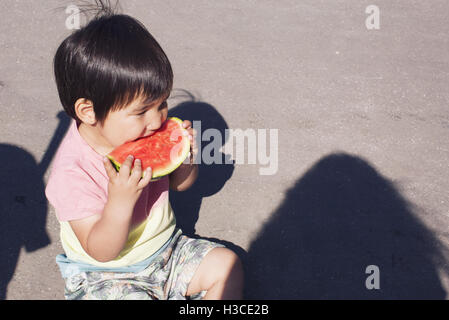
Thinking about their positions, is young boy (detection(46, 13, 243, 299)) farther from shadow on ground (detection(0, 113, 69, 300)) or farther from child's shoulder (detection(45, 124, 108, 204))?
shadow on ground (detection(0, 113, 69, 300))

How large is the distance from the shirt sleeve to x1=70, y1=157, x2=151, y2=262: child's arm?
48mm

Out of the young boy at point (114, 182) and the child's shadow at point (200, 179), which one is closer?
the young boy at point (114, 182)

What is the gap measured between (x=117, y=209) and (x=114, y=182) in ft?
0.36

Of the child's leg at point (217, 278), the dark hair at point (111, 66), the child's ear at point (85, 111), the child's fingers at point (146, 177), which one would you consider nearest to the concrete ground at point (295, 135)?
the child's leg at point (217, 278)

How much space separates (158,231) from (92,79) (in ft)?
2.64

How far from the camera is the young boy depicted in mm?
1767

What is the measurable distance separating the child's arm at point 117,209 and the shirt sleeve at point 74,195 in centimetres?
5

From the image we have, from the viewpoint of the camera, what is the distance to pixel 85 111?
1.85 meters

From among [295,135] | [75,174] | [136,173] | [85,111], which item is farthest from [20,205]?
[295,135]

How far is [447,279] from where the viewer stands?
2492 millimetres

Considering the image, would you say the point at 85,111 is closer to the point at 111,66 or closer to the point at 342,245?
the point at 111,66

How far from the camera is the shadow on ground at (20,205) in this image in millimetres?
2549

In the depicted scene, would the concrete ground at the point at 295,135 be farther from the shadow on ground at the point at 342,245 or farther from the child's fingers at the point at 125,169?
the child's fingers at the point at 125,169

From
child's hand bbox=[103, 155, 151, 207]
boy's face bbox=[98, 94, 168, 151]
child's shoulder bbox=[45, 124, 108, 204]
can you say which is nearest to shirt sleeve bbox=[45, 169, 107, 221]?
child's shoulder bbox=[45, 124, 108, 204]
